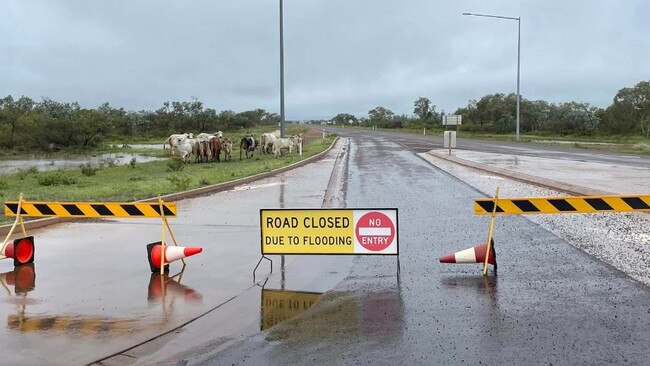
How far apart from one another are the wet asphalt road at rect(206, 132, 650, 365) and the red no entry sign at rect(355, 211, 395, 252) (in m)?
0.36

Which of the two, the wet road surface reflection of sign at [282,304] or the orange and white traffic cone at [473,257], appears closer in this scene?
the wet road surface reflection of sign at [282,304]

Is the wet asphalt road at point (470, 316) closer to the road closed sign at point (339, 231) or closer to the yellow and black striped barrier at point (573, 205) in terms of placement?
the road closed sign at point (339, 231)

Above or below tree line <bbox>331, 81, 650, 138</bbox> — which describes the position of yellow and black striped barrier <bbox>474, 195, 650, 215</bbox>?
below

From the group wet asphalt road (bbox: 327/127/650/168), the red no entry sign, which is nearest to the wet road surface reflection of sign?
the red no entry sign

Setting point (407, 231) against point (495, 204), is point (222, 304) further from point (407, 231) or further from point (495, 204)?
point (407, 231)

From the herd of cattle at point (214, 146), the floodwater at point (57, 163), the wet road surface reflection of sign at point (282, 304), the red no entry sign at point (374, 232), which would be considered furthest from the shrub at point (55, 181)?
the wet road surface reflection of sign at point (282, 304)

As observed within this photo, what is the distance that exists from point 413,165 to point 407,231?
16.6m

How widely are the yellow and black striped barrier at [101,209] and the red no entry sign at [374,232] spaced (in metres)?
2.65

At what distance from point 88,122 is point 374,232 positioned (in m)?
58.4

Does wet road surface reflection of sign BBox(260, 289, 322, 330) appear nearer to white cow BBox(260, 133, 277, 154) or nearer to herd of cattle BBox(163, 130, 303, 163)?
herd of cattle BBox(163, 130, 303, 163)

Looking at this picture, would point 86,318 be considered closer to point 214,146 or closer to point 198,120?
point 214,146

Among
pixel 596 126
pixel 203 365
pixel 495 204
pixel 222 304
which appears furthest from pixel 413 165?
pixel 596 126

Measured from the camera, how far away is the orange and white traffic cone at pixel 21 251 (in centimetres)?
835

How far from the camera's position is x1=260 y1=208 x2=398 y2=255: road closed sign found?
25.7 ft
